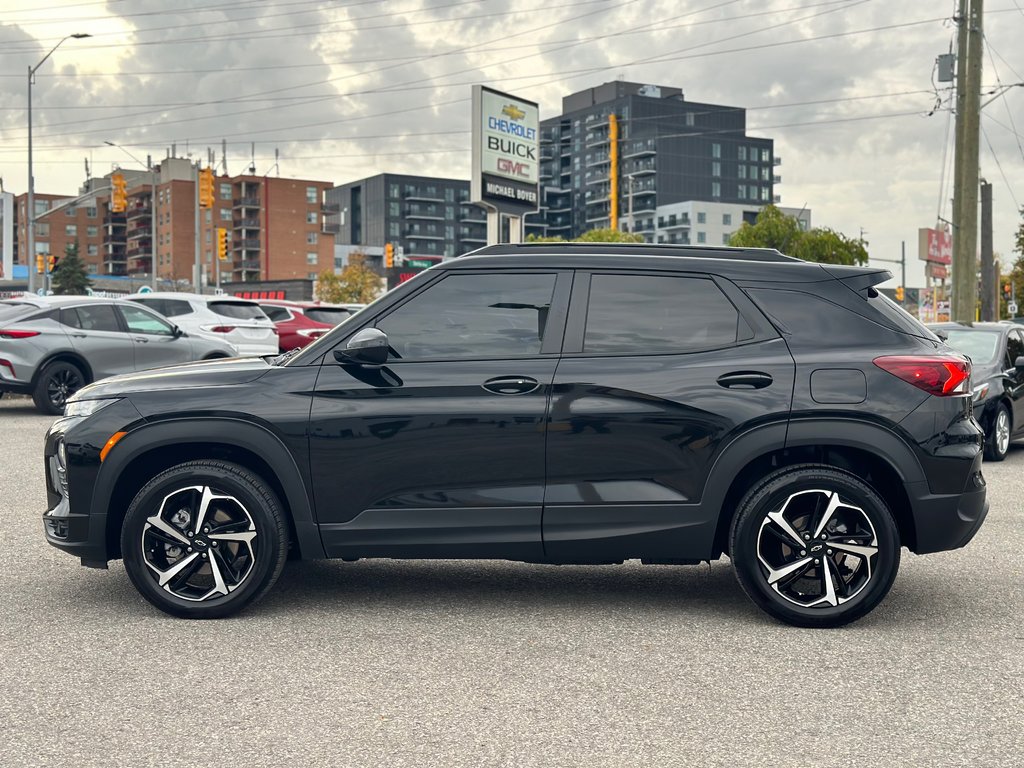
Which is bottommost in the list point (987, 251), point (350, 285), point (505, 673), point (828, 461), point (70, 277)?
point (505, 673)

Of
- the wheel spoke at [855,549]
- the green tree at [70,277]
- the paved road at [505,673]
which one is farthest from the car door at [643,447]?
the green tree at [70,277]

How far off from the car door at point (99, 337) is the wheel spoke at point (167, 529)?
1229 cm

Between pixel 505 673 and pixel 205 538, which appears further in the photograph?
pixel 205 538

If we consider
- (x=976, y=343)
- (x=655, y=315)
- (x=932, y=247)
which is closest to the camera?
(x=655, y=315)

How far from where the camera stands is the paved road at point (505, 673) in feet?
12.8

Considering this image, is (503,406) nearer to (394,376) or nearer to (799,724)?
(394,376)

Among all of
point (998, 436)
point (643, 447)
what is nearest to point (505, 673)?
point (643, 447)

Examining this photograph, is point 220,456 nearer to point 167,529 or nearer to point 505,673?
point 167,529

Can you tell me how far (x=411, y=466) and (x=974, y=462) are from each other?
103 inches

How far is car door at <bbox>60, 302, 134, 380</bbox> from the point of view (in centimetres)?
1698

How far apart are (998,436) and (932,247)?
5835 centimetres

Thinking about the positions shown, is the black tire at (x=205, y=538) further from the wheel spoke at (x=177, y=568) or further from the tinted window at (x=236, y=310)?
the tinted window at (x=236, y=310)

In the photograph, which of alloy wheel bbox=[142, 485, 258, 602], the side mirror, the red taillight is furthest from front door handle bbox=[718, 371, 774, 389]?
alloy wheel bbox=[142, 485, 258, 602]

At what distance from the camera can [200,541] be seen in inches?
216
